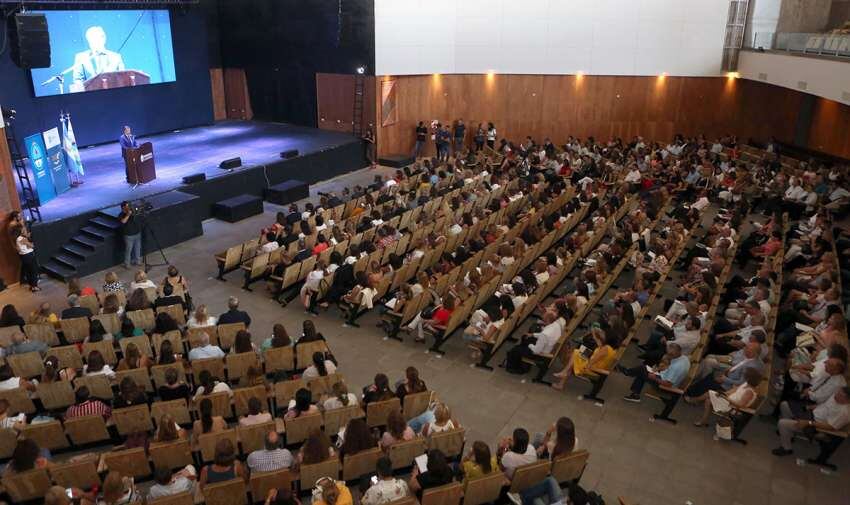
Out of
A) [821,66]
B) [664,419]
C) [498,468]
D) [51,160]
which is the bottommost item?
[664,419]

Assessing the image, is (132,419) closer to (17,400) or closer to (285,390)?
(17,400)

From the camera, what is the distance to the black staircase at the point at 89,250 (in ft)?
36.7

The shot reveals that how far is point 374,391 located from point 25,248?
24.8 feet

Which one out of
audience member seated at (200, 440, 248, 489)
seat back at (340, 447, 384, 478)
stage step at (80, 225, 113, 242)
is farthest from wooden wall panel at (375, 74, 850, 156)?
audience member seated at (200, 440, 248, 489)

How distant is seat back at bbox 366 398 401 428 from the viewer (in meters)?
6.33

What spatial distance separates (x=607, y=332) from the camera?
25.1ft

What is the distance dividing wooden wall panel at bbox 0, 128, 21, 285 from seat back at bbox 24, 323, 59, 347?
12.5 feet

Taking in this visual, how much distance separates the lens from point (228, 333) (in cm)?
792

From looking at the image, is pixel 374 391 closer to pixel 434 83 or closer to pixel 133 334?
pixel 133 334

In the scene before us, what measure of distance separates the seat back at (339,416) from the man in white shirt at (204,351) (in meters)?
1.86

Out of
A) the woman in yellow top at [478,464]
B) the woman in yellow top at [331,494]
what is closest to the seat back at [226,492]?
the woman in yellow top at [331,494]

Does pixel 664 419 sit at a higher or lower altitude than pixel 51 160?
lower

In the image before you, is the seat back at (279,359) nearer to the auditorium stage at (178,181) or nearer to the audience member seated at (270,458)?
the audience member seated at (270,458)

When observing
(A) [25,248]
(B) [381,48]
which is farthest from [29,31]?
(B) [381,48]
